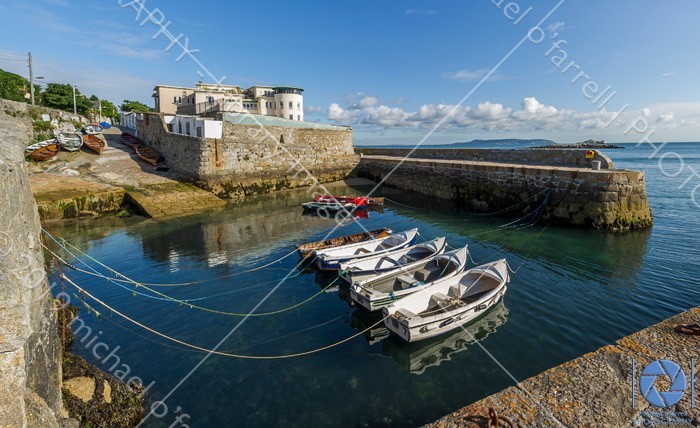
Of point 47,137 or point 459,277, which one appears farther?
point 47,137

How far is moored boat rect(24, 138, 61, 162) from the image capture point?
81.7 feet

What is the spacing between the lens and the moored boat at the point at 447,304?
27.8ft

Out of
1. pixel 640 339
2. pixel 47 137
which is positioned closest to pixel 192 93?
pixel 47 137

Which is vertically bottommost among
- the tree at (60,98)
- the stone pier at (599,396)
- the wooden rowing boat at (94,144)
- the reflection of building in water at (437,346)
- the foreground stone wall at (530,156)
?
the reflection of building in water at (437,346)

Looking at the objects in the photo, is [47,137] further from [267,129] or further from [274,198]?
[274,198]

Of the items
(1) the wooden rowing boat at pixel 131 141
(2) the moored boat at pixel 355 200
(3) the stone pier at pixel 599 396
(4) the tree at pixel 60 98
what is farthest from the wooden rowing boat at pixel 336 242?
(4) the tree at pixel 60 98

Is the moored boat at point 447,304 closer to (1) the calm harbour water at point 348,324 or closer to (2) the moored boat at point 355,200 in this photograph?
(1) the calm harbour water at point 348,324

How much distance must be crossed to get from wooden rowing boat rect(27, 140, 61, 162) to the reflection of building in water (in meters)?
30.7

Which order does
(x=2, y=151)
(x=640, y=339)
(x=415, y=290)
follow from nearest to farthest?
(x=2, y=151)
(x=640, y=339)
(x=415, y=290)

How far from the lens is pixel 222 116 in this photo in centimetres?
3011

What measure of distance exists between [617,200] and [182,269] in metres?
22.2

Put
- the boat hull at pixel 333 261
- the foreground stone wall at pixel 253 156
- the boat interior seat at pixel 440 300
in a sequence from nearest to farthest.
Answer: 1. the boat interior seat at pixel 440 300
2. the boat hull at pixel 333 261
3. the foreground stone wall at pixel 253 156

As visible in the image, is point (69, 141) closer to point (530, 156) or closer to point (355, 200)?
point (355, 200)

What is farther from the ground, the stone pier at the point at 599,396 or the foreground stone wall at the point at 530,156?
the foreground stone wall at the point at 530,156
